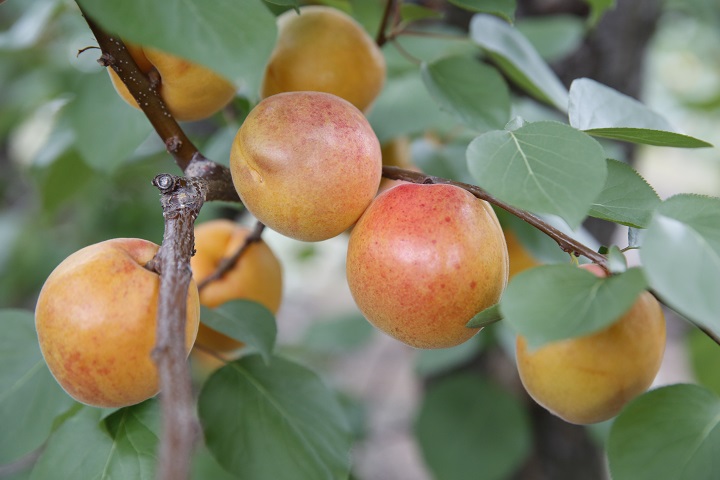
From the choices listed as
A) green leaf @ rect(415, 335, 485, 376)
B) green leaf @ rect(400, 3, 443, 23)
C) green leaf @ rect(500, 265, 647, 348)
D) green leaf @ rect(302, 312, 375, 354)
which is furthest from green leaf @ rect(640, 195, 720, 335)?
green leaf @ rect(302, 312, 375, 354)

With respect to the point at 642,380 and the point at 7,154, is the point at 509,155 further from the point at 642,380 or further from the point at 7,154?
the point at 7,154

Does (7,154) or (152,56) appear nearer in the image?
(152,56)

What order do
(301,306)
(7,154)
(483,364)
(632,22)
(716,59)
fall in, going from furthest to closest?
(301,306)
(716,59)
(7,154)
(483,364)
(632,22)

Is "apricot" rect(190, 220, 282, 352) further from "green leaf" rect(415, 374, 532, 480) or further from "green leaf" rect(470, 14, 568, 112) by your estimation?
"green leaf" rect(415, 374, 532, 480)

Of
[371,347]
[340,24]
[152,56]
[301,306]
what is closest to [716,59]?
[371,347]

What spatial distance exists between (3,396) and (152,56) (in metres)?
0.29

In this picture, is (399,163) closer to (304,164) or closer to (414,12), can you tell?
(414,12)

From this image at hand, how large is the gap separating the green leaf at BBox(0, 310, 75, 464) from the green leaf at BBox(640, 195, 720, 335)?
444 mm

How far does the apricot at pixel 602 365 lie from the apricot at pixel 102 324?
235 mm

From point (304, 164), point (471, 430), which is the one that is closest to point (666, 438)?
point (304, 164)

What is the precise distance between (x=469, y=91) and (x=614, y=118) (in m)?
0.15

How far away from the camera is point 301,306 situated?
3109 millimetres

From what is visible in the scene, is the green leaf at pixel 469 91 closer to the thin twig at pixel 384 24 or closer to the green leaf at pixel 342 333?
the thin twig at pixel 384 24

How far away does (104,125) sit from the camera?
0.74 metres
